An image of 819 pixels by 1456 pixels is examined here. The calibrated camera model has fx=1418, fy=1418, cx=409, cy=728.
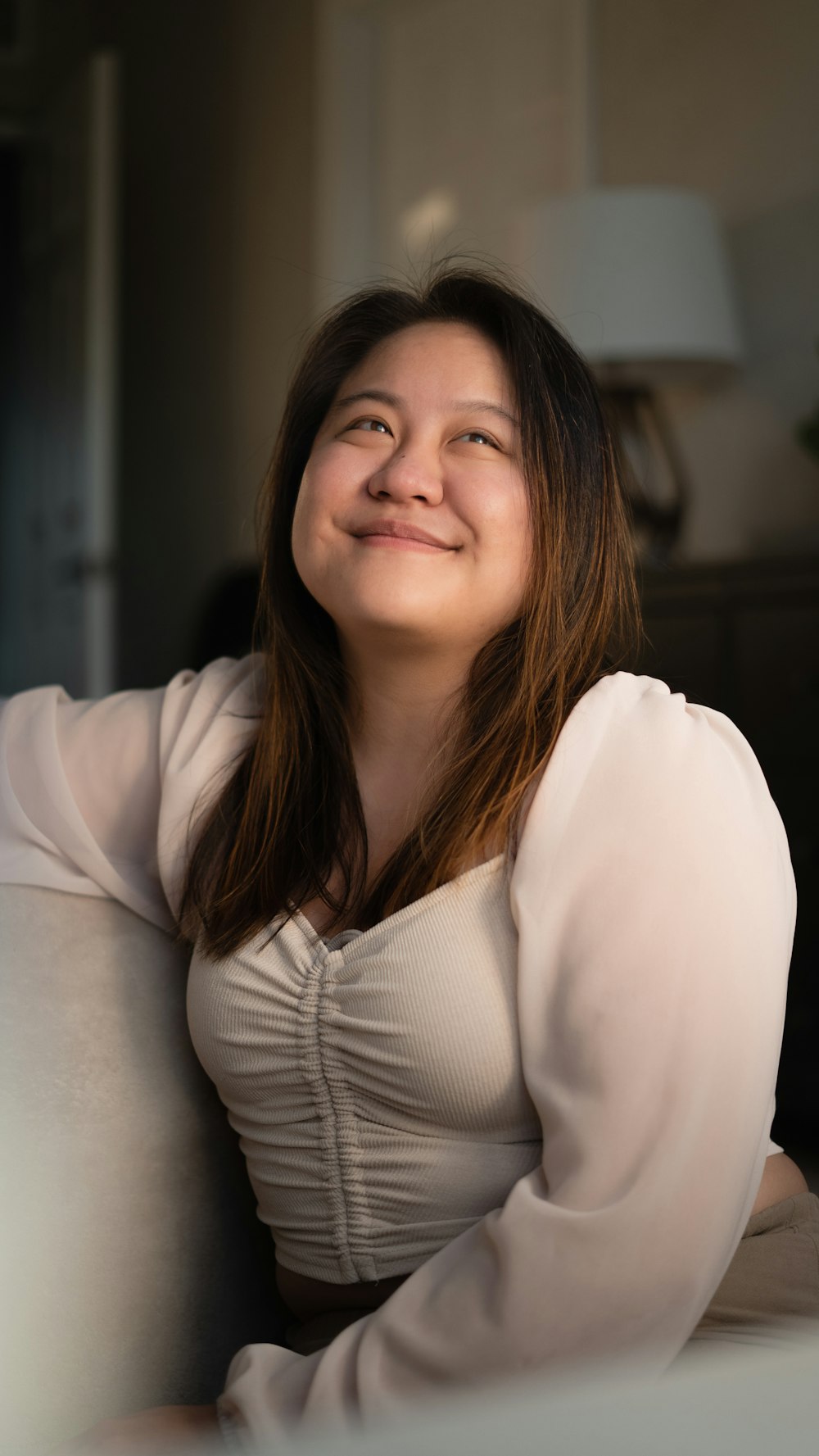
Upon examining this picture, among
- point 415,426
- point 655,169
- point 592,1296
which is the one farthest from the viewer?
point 655,169

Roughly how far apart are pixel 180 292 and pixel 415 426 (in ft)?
13.0

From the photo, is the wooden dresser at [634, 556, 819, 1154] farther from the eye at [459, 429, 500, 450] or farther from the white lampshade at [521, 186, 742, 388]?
the eye at [459, 429, 500, 450]

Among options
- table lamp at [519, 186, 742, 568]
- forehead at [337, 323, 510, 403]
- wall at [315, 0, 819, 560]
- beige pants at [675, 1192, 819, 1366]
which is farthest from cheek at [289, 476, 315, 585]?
table lamp at [519, 186, 742, 568]

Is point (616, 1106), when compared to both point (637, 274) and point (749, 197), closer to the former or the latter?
point (637, 274)

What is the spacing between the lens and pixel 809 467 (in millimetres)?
2930

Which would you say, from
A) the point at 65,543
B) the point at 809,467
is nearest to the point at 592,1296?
the point at 809,467

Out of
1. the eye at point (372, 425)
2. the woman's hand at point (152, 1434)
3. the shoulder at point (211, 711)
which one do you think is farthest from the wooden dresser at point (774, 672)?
the woman's hand at point (152, 1434)

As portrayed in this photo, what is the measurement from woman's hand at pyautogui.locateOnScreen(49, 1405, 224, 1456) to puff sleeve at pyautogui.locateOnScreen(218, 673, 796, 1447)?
53 millimetres

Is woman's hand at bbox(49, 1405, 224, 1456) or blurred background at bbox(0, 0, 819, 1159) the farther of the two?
blurred background at bbox(0, 0, 819, 1159)

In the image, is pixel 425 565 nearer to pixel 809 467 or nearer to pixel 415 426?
pixel 415 426

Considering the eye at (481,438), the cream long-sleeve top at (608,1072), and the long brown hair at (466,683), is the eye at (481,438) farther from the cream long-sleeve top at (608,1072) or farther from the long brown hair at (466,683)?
the cream long-sleeve top at (608,1072)

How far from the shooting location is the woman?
0.88 meters

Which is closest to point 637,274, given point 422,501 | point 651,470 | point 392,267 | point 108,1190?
point 651,470

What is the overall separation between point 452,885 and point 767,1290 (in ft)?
1.19
